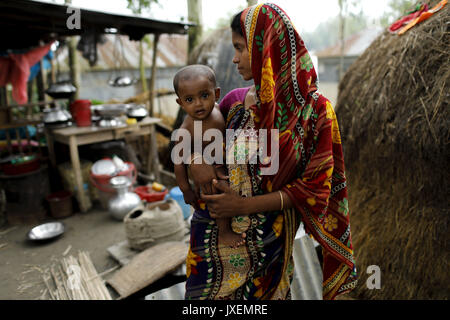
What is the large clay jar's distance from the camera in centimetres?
427

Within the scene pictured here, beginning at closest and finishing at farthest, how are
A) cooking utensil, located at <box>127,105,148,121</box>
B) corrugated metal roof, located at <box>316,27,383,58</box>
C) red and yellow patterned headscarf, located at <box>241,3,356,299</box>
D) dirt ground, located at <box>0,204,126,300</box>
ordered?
red and yellow patterned headscarf, located at <box>241,3,356,299</box>, dirt ground, located at <box>0,204,126,300</box>, cooking utensil, located at <box>127,105,148,121</box>, corrugated metal roof, located at <box>316,27,383,58</box>

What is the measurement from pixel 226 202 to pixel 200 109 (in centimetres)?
42

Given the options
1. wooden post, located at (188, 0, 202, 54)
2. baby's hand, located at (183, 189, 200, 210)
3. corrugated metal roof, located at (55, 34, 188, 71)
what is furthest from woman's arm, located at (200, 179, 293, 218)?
corrugated metal roof, located at (55, 34, 188, 71)

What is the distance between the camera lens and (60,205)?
4488mm

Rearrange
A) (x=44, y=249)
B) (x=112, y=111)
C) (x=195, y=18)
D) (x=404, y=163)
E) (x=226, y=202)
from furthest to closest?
(x=195, y=18)
(x=112, y=111)
(x=44, y=249)
(x=404, y=163)
(x=226, y=202)

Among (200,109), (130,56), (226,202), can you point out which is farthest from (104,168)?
(130,56)

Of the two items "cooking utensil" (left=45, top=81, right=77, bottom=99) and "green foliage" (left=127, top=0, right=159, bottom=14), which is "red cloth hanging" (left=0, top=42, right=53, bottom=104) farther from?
"green foliage" (left=127, top=0, right=159, bottom=14)

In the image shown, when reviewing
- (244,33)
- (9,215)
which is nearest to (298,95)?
(244,33)

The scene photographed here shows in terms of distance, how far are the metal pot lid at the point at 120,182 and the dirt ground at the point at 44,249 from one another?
0.55 m

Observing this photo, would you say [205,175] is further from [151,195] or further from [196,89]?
[151,195]

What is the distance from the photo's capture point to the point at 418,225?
266 centimetres

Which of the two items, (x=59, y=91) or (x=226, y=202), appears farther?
(x=59, y=91)

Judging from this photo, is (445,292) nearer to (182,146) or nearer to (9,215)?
(182,146)
